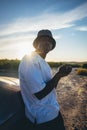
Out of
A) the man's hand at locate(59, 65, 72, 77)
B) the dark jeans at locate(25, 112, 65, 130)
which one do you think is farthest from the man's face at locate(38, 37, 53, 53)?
the dark jeans at locate(25, 112, 65, 130)

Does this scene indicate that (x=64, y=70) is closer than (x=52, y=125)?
No

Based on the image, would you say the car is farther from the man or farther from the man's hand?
the man's hand

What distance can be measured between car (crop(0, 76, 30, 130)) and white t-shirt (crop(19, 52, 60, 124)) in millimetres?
173

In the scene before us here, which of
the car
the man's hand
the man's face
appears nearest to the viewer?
the car

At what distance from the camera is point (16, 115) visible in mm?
2971

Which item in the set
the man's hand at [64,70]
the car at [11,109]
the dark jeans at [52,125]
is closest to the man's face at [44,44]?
the man's hand at [64,70]

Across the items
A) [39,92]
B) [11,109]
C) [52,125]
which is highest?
[39,92]

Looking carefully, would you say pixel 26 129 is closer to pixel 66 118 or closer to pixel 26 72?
pixel 26 72

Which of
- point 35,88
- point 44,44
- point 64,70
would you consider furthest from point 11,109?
point 44,44

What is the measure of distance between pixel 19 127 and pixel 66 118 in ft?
13.7

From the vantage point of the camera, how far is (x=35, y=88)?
2.66 meters

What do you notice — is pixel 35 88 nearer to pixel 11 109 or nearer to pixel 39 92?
pixel 39 92

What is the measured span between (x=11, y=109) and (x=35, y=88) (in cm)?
55

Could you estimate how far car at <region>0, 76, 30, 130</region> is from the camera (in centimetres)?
281
